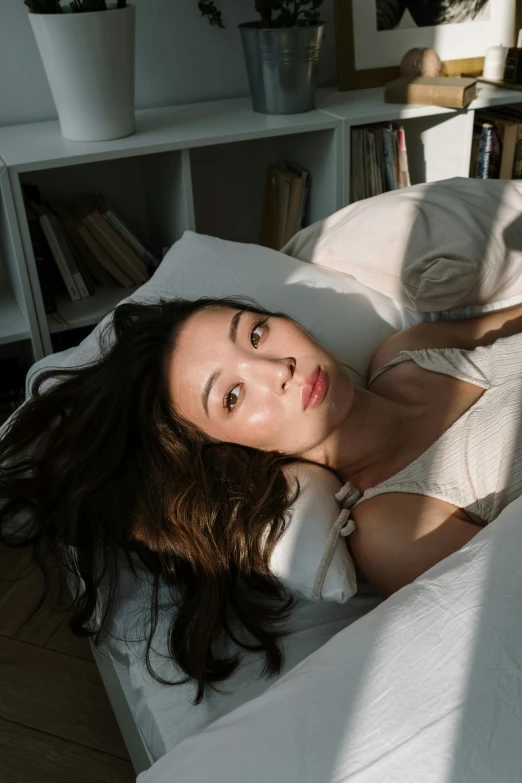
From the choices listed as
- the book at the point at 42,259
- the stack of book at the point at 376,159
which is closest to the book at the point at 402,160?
the stack of book at the point at 376,159

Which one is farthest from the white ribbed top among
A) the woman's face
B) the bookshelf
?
the bookshelf

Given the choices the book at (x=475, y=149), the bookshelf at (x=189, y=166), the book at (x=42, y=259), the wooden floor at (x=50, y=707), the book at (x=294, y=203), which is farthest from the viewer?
the book at (x=475, y=149)

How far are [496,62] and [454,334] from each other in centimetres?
124

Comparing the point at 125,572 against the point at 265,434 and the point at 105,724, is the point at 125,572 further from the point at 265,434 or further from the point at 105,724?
the point at 105,724

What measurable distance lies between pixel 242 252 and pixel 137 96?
883 millimetres

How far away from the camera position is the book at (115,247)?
2.12 metres

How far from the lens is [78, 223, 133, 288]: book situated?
2.13 m

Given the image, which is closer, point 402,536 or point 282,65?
point 402,536

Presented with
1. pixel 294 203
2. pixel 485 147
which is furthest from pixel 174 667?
pixel 485 147

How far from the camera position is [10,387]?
2236 millimetres

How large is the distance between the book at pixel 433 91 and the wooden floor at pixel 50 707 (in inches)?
63.4

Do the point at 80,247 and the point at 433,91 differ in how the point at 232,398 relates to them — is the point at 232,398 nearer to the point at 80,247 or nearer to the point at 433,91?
the point at 80,247

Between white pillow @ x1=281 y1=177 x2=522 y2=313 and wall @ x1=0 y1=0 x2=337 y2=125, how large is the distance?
35.0 inches

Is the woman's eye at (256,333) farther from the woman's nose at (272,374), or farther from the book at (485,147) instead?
the book at (485,147)
